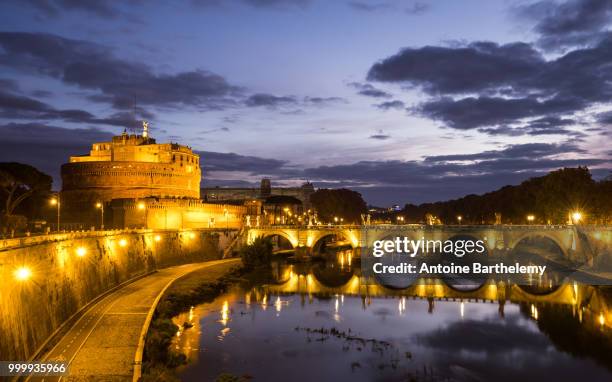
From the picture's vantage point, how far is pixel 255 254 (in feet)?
212

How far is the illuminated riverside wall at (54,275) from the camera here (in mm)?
18594

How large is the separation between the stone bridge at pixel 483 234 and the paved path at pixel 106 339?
41.3m

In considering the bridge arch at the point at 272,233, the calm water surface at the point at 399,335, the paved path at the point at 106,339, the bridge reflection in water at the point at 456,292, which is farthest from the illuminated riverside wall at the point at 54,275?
the bridge arch at the point at 272,233

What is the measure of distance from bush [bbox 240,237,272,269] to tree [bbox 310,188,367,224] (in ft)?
167

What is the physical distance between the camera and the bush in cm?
6388

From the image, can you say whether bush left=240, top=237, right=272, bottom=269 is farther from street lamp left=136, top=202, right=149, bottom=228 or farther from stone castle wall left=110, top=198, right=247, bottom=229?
street lamp left=136, top=202, right=149, bottom=228

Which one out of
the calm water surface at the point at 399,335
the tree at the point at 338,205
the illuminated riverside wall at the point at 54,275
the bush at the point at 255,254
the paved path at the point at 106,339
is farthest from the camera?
the tree at the point at 338,205

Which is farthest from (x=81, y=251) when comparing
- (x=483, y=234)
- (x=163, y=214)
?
(x=483, y=234)

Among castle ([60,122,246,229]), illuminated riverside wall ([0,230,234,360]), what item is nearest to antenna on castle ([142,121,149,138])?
castle ([60,122,246,229])

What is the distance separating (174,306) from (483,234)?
43954 mm

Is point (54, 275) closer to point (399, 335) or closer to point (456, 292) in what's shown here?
point (399, 335)

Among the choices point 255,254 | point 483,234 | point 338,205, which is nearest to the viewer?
point 255,254

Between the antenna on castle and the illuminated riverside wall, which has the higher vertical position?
the antenna on castle

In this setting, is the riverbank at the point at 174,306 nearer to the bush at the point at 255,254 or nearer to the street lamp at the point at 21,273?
the bush at the point at 255,254
